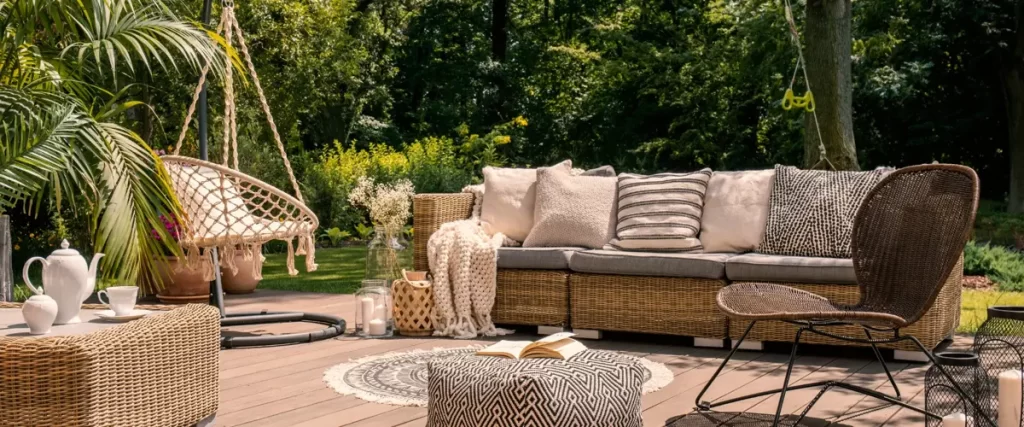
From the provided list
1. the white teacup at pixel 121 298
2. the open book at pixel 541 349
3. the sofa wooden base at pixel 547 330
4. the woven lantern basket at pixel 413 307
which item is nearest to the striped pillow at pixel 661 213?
the sofa wooden base at pixel 547 330

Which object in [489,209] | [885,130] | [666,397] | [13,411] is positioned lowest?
[666,397]

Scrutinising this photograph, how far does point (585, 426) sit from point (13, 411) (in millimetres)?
1460

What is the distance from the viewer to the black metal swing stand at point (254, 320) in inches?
193

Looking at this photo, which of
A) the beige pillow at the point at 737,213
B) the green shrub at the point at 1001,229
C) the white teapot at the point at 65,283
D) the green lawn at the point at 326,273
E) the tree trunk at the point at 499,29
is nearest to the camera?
the white teapot at the point at 65,283

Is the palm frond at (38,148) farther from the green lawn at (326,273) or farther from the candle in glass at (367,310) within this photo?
the green lawn at (326,273)

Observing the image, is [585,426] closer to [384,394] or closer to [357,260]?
[384,394]

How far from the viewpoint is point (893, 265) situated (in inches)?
141

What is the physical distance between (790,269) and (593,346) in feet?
3.30

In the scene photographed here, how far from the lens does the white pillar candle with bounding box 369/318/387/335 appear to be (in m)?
5.14

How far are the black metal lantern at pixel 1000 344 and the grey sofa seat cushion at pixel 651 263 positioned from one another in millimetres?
1888

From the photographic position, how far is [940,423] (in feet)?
9.59

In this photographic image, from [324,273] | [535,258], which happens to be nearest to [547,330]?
[535,258]

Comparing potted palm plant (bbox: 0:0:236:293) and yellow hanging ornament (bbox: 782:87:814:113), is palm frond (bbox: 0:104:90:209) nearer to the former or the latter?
potted palm plant (bbox: 0:0:236:293)

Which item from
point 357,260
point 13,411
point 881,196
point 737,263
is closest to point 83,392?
point 13,411
